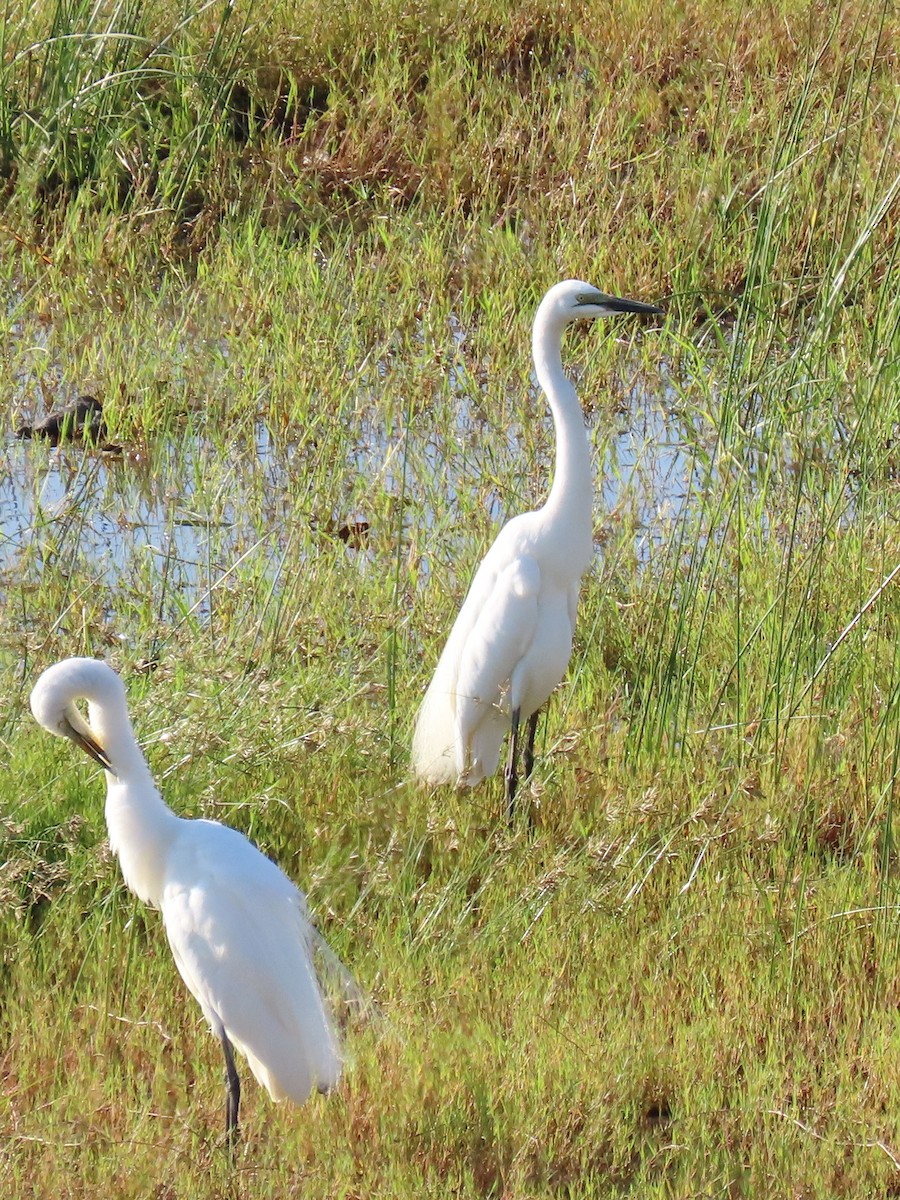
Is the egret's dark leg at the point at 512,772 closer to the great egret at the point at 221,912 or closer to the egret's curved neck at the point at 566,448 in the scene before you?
the egret's curved neck at the point at 566,448

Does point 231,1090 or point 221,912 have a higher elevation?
point 221,912

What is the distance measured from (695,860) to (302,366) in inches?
117

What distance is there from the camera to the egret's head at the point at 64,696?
288 cm

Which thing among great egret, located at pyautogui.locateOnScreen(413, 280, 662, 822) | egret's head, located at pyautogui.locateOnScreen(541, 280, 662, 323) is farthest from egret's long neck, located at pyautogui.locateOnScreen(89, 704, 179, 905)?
egret's head, located at pyautogui.locateOnScreen(541, 280, 662, 323)

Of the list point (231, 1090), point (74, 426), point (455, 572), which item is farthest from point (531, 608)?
point (74, 426)

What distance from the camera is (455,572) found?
16.5ft

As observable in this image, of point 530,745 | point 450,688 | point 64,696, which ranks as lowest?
point 530,745

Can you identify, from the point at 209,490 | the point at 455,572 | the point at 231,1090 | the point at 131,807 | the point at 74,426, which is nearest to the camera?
the point at 231,1090

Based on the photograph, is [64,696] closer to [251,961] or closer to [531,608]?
[251,961]

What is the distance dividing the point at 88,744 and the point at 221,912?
1.22 ft

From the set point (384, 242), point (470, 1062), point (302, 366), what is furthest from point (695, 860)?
point (384, 242)

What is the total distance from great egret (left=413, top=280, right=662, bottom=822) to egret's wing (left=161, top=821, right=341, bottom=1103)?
1317mm

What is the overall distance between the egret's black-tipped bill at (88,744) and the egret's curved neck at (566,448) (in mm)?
1621

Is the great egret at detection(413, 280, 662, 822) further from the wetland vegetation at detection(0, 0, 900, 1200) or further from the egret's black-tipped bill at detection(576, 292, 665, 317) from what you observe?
the wetland vegetation at detection(0, 0, 900, 1200)
